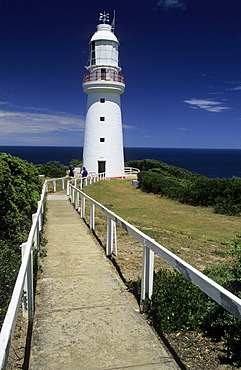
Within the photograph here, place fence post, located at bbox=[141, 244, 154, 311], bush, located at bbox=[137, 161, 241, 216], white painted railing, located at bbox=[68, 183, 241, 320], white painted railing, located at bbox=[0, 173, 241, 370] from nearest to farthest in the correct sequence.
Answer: white painted railing, located at bbox=[0, 173, 241, 370] < white painted railing, located at bbox=[68, 183, 241, 320] < fence post, located at bbox=[141, 244, 154, 311] < bush, located at bbox=[137, 161, 241, 216]

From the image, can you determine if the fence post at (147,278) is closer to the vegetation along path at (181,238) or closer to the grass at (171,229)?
the vegetation along path at (181,238)

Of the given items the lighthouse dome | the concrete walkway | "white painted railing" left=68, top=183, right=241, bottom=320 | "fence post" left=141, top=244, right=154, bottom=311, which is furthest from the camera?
the lighthouse dome

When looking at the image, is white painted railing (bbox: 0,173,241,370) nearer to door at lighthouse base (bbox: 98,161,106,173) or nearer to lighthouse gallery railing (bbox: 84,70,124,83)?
door at lighthouse base (bbox: 98,161,106,173)

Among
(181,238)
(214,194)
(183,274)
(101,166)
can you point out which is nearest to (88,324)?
(183,274)

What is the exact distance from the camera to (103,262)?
6.80m

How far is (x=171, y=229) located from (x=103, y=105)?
23362 millimetres

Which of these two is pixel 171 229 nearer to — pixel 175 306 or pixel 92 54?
pixel 175 306

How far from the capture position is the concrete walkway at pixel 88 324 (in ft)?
11.2

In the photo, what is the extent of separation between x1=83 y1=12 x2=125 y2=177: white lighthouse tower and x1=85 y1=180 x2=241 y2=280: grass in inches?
444

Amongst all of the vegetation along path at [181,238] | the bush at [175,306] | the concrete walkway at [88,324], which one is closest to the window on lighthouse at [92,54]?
the vegetation along path at [181,238]

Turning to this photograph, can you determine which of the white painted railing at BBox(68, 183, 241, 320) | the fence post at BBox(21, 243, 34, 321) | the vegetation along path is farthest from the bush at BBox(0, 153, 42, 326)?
the white painted railing at BBox(68, 183, 241, 320)

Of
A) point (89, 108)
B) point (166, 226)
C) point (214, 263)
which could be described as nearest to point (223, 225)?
point (166, 226)

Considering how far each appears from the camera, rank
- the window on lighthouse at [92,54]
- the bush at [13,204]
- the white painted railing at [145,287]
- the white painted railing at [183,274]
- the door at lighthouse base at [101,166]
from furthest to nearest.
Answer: the door at lighthouse base at [101,166] → the window on lighthouse at [92,54] → the bush at [13,204] → the white painted railing at [183,274] → the white painted railing at [145,287]

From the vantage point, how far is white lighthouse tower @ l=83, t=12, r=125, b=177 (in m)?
31.7
